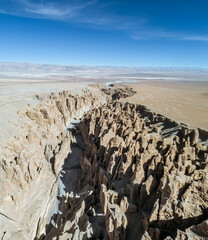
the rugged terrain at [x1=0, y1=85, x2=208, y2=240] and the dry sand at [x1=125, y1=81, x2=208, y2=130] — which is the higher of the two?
the dry sand at [x1=125, y1=81, x2=208, y2=130]

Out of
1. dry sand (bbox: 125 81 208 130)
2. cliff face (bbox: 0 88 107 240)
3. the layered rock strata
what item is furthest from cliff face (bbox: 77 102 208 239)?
dry sand (bbox: 125 81 208 130)

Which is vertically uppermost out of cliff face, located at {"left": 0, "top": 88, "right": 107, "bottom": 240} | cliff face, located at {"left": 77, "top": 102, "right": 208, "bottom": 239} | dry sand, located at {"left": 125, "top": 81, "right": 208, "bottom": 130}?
dry sand, located at {"left": 125, "top": 81, "right": 208, "bottom": 130}

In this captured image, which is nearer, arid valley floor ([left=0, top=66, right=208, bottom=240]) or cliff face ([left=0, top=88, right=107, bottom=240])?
arid valley floor ([left=0, top=66, right=208, bottom=240])

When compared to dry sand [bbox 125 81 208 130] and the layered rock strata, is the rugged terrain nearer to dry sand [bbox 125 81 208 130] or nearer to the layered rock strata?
the layered rock strata

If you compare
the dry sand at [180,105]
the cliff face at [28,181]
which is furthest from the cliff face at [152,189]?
the dry sand at [180,105]

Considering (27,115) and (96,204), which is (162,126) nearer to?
(96,204)

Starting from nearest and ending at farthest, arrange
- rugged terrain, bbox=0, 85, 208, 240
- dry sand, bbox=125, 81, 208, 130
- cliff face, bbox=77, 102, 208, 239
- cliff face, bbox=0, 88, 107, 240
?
cliff face, bbox=77, 102, 208, 239
rugged terrain, bbox=0, 85, 208, 240
cliff face, bbox=0, 88, 107, 240
dry sand, bbox=125, 81, 208, 130

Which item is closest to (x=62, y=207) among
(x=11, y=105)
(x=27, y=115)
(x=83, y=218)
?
(x=83, y=218)

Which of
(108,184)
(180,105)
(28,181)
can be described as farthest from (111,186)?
(180,105)

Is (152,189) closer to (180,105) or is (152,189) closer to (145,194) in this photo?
(145,194)

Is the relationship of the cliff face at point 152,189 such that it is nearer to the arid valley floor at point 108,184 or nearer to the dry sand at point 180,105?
the arid valley floor at point 108,184
